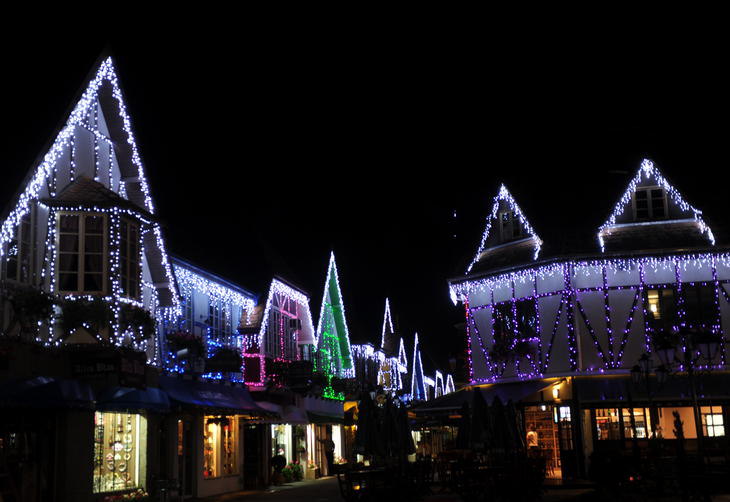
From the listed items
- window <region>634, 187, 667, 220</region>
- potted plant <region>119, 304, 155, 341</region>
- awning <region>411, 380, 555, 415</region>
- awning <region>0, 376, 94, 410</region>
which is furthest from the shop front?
window <region>634, 187, 667, 220</region>

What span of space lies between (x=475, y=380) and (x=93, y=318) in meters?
21.1

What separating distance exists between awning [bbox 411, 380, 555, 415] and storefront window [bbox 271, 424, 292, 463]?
604 centimetres

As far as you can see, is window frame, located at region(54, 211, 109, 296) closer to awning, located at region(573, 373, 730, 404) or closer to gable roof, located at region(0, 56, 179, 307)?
gable roof, located at region(0, 56, 179, 307)

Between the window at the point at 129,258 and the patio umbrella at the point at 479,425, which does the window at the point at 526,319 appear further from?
the window at the point at 129,258

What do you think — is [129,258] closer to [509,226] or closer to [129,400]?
[129,400]

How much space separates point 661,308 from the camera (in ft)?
111

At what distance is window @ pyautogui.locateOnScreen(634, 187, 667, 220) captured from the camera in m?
35.0

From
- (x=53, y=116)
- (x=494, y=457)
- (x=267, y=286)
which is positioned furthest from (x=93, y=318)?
(x=267, y=286)

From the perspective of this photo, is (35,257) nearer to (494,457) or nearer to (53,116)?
(53,116)

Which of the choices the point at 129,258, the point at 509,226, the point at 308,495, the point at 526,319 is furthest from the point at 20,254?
the point at 509,226

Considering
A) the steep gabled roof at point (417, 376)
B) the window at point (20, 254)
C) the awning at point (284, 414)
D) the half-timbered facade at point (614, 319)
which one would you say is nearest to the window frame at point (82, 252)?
the window at point (20, 254)

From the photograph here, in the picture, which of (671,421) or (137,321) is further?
(671,421)

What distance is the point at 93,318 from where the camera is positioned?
20.1 m

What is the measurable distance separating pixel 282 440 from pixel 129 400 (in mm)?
18574
